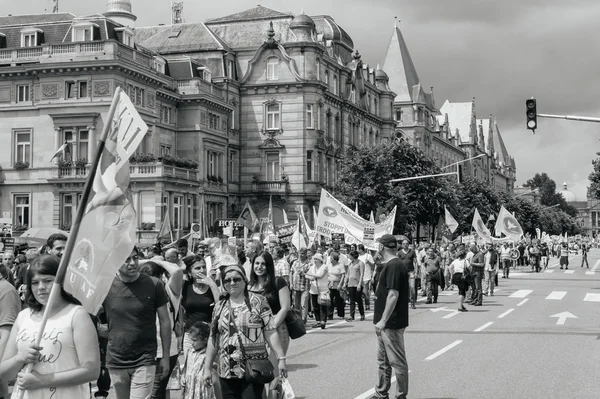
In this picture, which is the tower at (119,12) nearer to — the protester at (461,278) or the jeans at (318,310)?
the protester at (461,278)

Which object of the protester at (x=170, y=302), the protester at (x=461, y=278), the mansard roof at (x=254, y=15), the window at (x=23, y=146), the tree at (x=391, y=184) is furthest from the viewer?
the mansard roof at (x=254, y=15)

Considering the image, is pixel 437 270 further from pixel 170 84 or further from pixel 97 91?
pixel 170 84

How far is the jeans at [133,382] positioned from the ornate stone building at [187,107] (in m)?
36.4

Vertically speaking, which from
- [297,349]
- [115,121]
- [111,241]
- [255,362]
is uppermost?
[115,121]

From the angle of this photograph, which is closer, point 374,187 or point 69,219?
point 69,219

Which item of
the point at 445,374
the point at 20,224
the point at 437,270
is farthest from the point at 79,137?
the point at 445,374

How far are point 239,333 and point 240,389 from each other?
17.4 inches

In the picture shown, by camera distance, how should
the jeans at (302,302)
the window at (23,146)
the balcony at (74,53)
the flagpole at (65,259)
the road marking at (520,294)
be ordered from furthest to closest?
the window at (23,146) < the balcony at (74,53) < the road marking at (520,294) < the jeans at (302,302) < the flagpole at (65,259)

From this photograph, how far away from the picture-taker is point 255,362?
23.5 ft

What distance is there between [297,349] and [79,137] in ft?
103

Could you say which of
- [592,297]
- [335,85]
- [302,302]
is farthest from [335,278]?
[335,85]

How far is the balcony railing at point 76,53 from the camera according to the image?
1693 inches

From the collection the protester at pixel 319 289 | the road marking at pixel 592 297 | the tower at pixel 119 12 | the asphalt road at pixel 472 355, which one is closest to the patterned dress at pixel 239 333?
the asphalt road at pixel 472 355

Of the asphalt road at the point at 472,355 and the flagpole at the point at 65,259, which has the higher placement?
the flagpole at the point at 65,259
